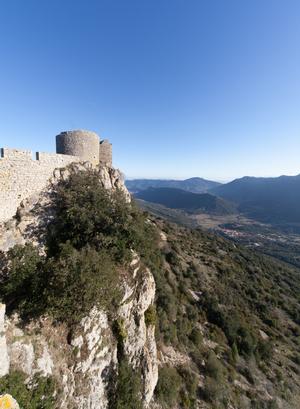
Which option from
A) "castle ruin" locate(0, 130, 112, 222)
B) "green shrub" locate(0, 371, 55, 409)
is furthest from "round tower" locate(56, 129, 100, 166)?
"green shrub" locate(0, 371, 55, 409)

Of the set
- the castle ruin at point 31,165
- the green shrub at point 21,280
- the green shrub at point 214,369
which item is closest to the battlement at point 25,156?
the castle ruin at point 31,165

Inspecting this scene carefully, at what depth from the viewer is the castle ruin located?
11.6 meters

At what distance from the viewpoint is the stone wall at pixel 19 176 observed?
11500 millimetres

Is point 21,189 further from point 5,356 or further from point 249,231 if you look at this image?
point 249,231

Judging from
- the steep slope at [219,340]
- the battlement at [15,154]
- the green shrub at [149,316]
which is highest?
the battlement at [15,154]

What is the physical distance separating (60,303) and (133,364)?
651cm

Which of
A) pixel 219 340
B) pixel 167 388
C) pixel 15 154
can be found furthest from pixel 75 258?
pixel 219 340

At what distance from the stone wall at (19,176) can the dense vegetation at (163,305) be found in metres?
1.37

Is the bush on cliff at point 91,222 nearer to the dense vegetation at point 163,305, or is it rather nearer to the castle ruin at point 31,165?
the dense vegetation at point 163,305

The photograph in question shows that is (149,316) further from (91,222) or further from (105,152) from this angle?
(105,152)

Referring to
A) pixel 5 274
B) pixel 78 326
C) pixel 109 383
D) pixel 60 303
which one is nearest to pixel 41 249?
pixel 5 274

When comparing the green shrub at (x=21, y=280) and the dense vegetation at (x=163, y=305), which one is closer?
the green shrub at (x=21, y=280)

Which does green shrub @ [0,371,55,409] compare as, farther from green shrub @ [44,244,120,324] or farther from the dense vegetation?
green shrub @ [44,244,120,324]

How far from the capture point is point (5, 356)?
306 inches
